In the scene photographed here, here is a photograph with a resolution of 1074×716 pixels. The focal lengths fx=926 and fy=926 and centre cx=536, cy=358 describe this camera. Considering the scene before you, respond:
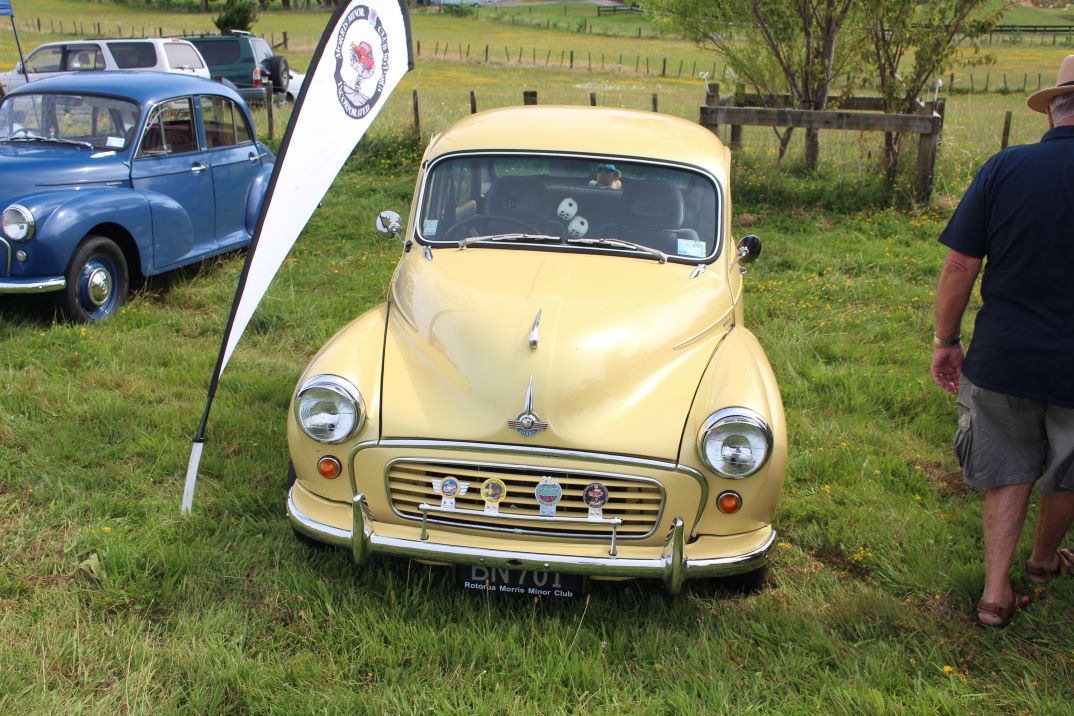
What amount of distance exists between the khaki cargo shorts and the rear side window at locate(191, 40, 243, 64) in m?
20.3

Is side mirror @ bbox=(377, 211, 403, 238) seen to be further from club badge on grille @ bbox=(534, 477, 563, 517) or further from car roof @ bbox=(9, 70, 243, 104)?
car roof @ bbox=(9, 70, 243, 104)

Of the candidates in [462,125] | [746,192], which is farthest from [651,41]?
[462,125]

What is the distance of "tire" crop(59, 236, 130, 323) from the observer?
20.9 ft

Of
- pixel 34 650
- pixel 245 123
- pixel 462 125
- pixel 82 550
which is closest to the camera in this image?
pixel 34 650

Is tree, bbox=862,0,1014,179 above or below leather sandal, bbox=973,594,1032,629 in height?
above

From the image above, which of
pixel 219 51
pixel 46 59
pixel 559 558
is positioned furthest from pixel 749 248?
pixel 219 51

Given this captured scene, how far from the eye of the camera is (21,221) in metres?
6.15

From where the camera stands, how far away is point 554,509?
3.29m

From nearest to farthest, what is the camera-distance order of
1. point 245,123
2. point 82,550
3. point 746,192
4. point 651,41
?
point 82,550 → point 245,123 → point 746,192 → point 651,41

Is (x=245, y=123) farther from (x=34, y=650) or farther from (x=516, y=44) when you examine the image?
(x=516, y=44)

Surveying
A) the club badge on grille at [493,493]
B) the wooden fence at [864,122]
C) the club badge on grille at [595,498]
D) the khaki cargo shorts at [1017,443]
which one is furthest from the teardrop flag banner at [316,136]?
the wooden fence at [864,122]

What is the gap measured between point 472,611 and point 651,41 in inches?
2139

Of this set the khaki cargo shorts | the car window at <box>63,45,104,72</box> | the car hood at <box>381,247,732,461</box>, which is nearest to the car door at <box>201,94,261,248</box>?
the car hood at <box>381,247,732,461</box>

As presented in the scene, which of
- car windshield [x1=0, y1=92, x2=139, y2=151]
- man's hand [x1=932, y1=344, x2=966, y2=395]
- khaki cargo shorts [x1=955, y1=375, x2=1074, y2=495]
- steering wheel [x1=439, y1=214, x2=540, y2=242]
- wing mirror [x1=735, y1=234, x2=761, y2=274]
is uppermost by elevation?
car windshield [x1=0, y1=92, x2=139, y2=151]
